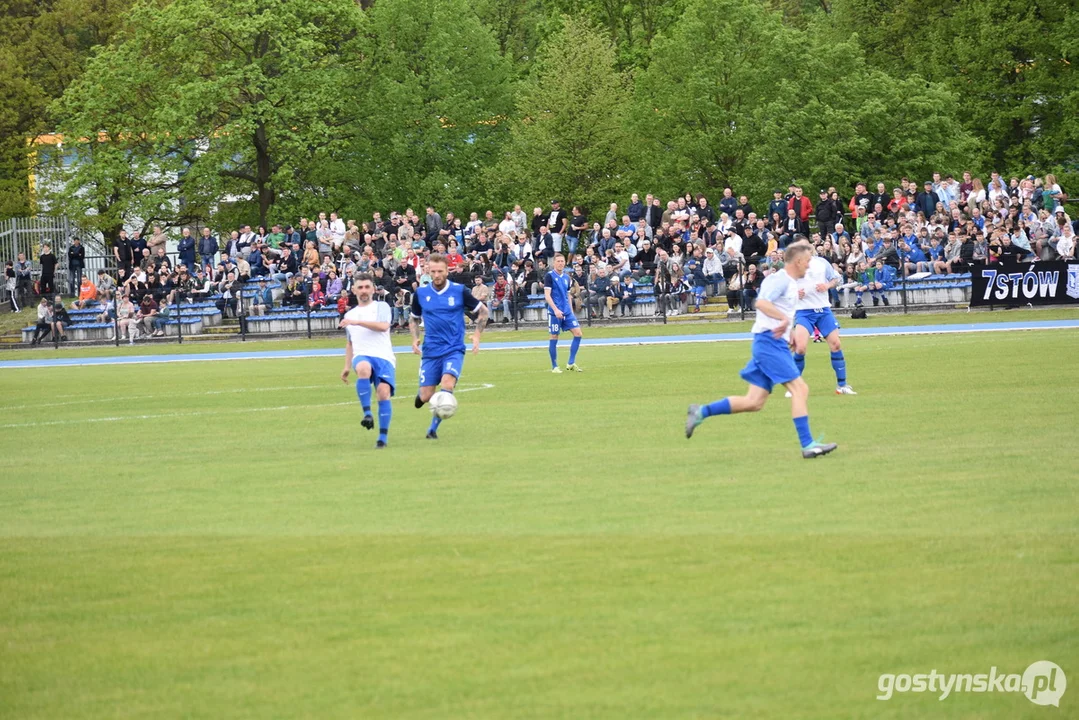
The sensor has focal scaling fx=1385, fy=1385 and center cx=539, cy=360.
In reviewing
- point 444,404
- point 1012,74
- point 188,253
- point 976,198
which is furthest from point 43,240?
point 444,404

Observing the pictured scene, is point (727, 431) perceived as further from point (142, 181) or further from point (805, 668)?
point (142, 181)

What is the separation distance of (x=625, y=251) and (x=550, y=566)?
31588mm

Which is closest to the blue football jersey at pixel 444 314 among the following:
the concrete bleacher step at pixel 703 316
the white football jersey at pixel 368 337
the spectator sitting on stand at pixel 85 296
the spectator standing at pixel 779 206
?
the white football jersey at pixel 368 337

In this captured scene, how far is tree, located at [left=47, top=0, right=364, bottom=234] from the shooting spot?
2116 inches

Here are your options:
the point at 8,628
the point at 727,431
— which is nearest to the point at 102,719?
the point at 8,628

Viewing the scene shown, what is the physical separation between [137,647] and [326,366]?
23.6 metres

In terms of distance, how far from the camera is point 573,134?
50.2 m

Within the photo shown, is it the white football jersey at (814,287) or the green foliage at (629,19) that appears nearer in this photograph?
the white football jersey at (814,287)

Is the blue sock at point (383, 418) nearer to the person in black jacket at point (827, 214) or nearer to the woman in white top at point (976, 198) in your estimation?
the person in black jacket at point (827, 214)

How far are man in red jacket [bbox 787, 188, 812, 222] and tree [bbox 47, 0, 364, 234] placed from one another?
870 inches

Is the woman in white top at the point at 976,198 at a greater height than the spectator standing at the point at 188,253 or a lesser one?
greater

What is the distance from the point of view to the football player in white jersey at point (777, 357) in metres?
12.6

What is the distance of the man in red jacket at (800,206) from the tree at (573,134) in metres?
12.8

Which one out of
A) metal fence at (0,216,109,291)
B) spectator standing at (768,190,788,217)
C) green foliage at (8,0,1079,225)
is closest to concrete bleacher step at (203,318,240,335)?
green foliage at (8,0,1079,225)
